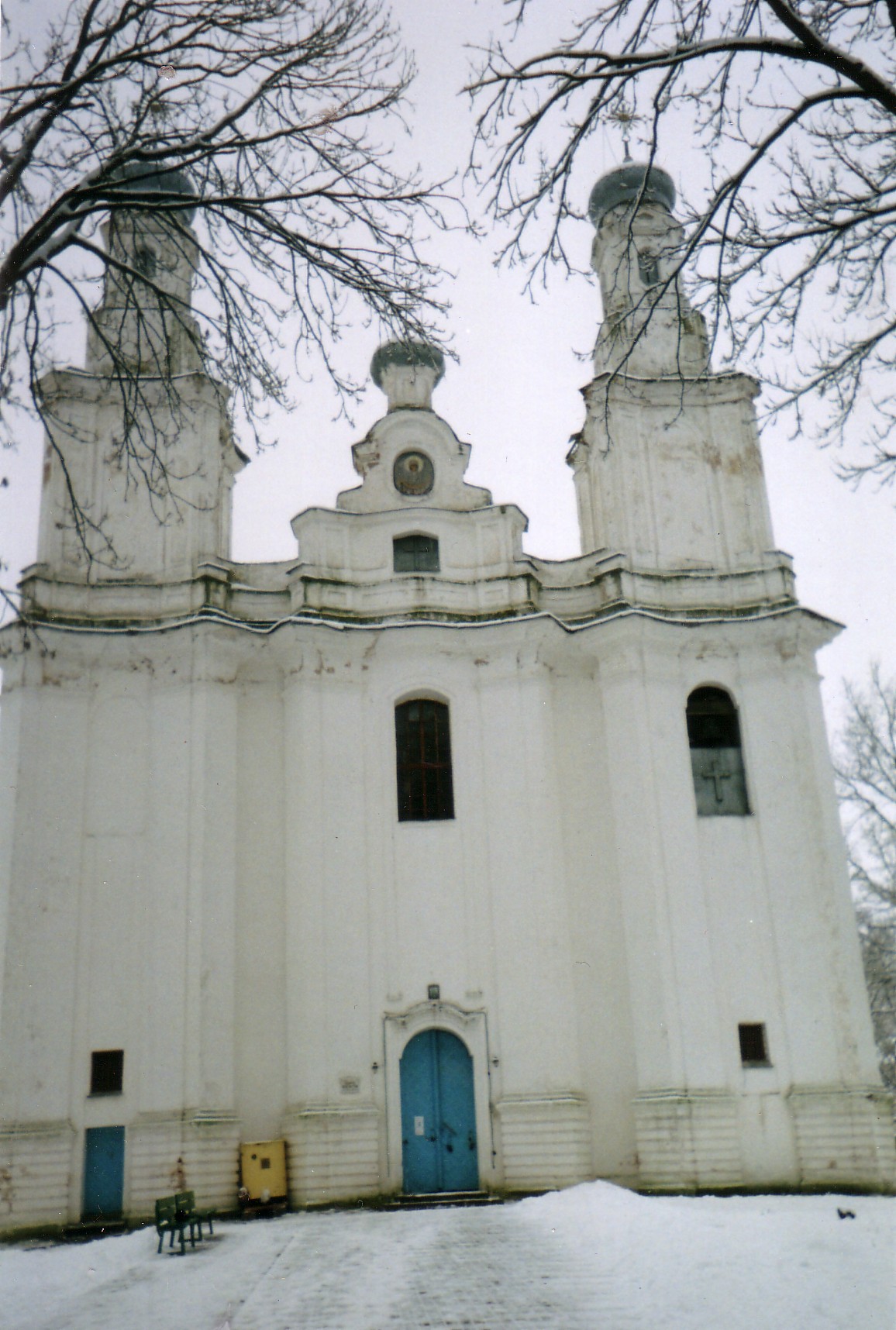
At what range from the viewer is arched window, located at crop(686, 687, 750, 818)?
1836cm

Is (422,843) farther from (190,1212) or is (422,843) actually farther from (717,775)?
(190,1212)

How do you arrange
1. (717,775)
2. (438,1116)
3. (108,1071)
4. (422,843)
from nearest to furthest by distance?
(108,1071) → (438,1116) → (422,843) → (717,775)

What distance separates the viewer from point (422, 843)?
17984mm

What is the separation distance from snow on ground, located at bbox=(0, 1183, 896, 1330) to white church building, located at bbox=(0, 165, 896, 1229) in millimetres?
1926

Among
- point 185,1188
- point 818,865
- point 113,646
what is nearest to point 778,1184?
point 818,865

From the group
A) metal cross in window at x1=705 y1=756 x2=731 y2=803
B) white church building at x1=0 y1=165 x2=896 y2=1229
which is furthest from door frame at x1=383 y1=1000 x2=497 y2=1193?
metal cross in window at x1=705 y1=756 x2=731 y2=803

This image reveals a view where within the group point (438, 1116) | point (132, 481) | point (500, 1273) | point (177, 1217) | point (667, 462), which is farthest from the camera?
point (667, 462)

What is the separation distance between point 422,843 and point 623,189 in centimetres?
1305

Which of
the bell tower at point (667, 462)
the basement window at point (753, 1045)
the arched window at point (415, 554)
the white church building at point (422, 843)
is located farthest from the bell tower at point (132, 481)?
the basement window at point (753, 1045)

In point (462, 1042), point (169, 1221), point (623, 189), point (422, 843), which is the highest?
point (623, 189)

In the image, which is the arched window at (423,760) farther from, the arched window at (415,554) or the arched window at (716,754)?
the arched window at (716,754)

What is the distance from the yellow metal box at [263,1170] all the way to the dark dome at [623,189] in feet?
55.8

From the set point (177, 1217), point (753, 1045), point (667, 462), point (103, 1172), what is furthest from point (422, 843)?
point (667, 462)

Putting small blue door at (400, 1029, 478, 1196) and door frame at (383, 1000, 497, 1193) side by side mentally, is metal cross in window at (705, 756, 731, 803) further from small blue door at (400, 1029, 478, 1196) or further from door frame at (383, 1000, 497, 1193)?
small blue door at (400, 1029, 478, 1196)
